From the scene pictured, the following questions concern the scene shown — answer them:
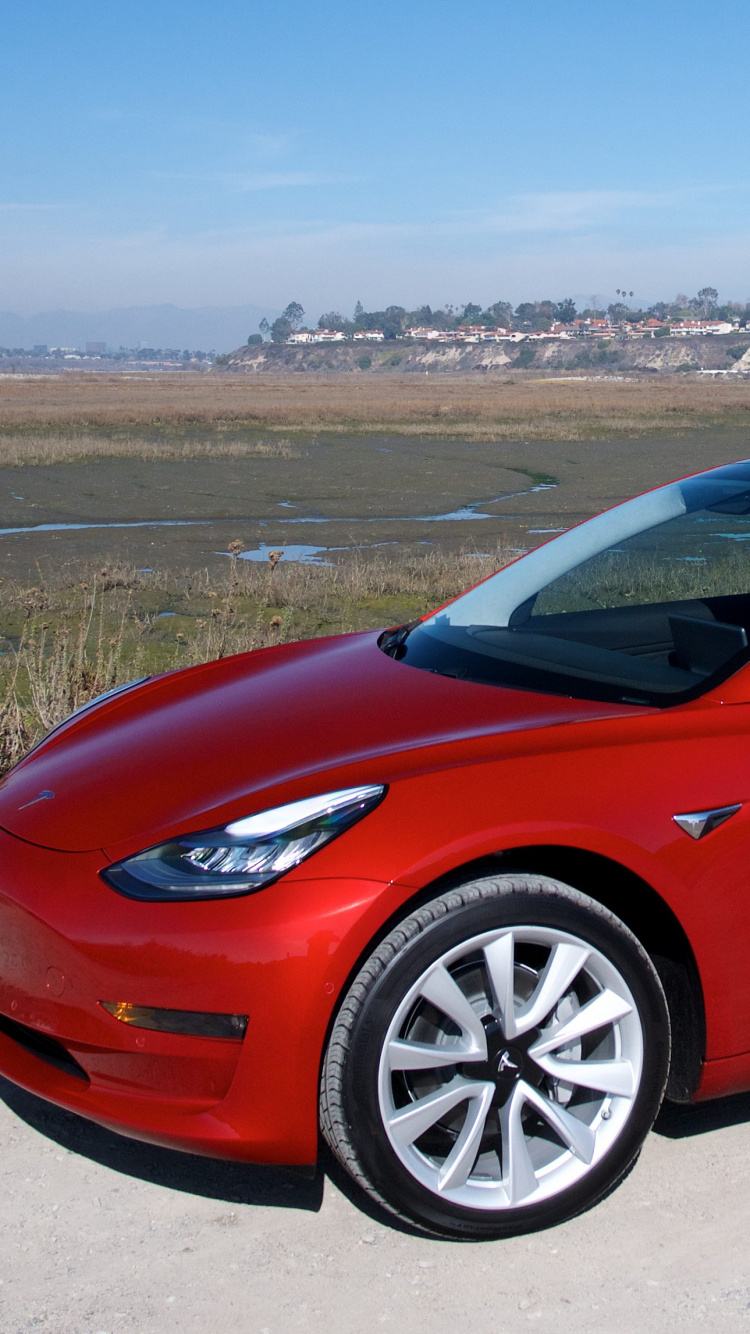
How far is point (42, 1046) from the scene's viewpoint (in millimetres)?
2537

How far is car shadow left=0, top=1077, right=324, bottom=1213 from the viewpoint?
2.61 metres

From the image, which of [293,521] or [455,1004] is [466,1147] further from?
[293,521]

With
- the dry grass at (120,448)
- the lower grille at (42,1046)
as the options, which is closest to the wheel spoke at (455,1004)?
the lower grille at (42,1046)

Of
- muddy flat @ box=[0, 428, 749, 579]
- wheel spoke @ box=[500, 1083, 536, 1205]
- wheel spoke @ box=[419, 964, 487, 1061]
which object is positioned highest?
wheel spoke @ box=[419, 964, 487, 1061]

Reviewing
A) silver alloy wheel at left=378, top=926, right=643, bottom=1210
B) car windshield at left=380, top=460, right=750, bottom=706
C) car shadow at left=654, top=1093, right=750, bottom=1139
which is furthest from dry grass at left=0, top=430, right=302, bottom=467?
silver alloy wheel at left=378, top=926, right=643, bottom=1210

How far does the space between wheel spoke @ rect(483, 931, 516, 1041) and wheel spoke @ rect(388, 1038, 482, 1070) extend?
0.30ft

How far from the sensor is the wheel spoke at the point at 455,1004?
90.4 inches

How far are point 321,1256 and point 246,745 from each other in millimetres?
1099

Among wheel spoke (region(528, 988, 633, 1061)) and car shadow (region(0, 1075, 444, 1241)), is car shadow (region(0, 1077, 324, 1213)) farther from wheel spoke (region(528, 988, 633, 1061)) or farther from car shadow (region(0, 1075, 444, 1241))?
wheel spoke (region(528, 988, 633, 1061))

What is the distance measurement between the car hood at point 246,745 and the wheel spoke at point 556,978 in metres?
0.44

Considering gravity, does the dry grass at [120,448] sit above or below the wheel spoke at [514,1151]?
below

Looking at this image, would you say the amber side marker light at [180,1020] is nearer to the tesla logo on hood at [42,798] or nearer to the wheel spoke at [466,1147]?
the wheel spoke at [466,1147]

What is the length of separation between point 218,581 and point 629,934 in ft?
40.7

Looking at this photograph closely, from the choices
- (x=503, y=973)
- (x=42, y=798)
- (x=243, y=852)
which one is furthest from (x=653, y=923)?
(x=42, y=798)
